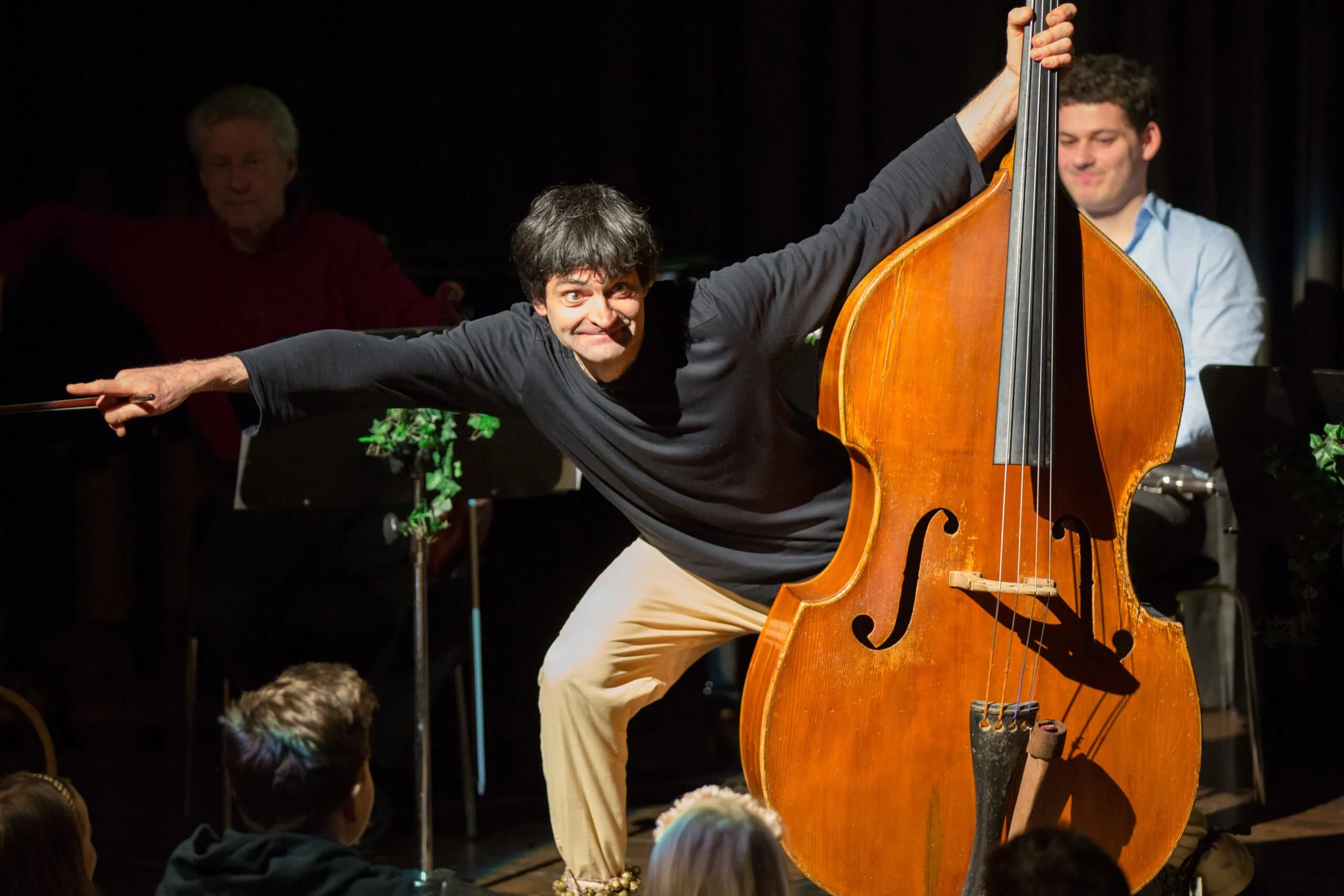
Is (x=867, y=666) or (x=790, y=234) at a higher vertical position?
(x=790, y=234)

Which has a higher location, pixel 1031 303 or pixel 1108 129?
pixel 1108 129

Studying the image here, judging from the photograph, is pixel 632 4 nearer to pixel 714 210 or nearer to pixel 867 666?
pixel 714 210

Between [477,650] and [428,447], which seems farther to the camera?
[477,650]

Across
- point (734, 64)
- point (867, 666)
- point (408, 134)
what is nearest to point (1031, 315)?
point (867, 666)

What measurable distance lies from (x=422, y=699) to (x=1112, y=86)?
2.05m

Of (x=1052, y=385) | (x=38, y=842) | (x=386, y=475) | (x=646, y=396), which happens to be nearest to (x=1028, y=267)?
(x=1052, y=385)

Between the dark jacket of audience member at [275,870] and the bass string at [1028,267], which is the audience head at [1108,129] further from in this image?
the dark jacket of audience member at [275,870]

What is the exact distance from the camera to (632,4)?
4914mm

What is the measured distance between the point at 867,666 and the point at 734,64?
2.98 m

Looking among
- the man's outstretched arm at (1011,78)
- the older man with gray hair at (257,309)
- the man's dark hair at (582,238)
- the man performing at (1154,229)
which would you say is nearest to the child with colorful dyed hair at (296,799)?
the man's dark hair at (582,238)

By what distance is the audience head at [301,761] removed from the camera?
1.95 meters

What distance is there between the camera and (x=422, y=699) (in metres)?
3.08

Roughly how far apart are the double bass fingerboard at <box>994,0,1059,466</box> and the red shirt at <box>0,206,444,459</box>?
1850 mm

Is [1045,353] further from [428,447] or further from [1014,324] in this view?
[428,447]
